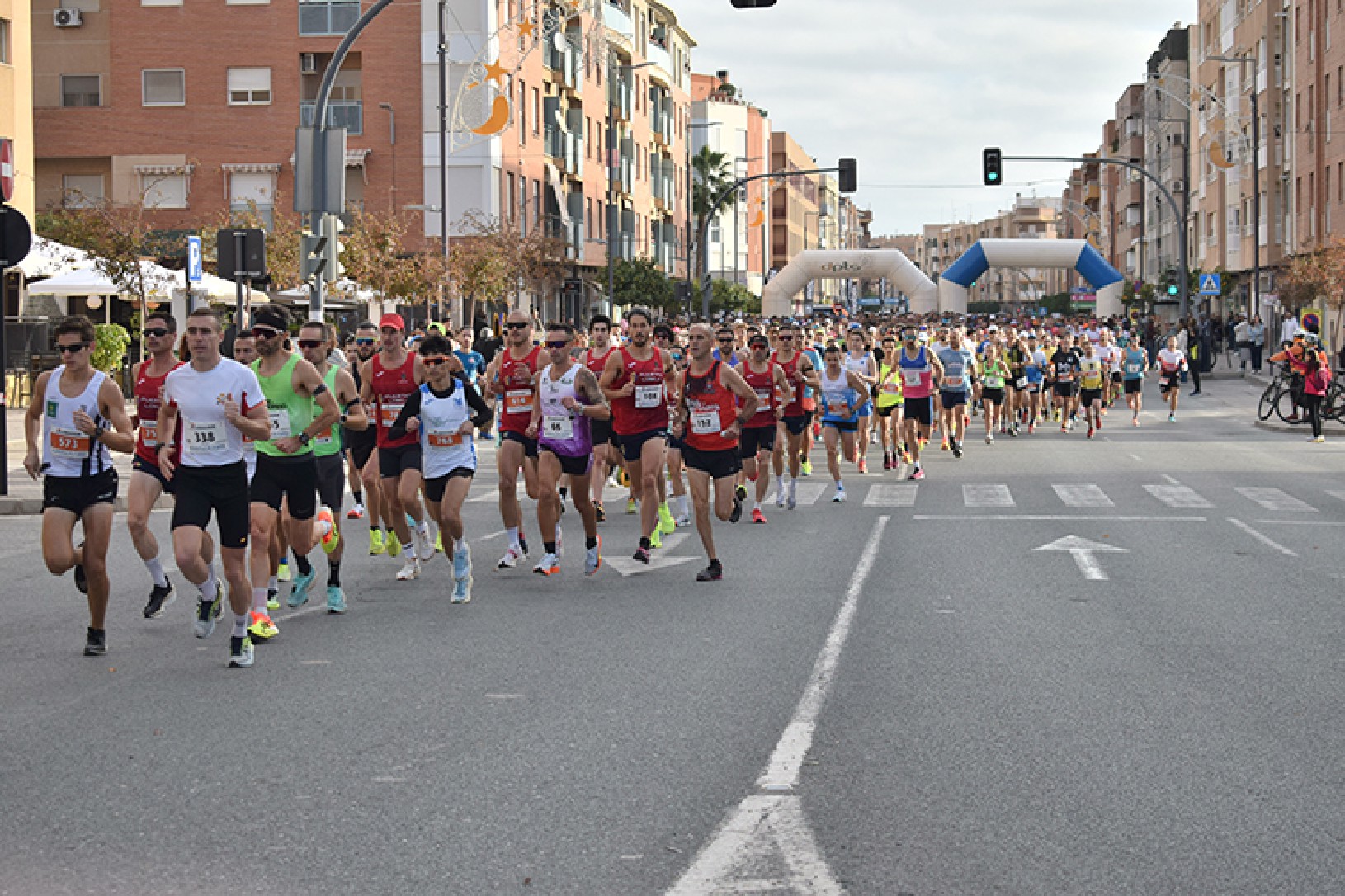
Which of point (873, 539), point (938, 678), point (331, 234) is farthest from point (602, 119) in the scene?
point (938, 678)

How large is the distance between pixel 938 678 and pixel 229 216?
42.6 meters

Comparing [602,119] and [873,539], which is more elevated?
Answer: [602,119]

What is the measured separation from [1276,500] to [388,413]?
10.9 m

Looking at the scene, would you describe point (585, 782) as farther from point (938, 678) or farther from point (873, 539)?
point (873, 539)

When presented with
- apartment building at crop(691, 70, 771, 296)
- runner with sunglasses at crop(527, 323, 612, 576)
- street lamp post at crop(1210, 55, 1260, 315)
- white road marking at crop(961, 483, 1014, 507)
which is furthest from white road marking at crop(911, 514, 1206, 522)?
apartment building at crop(691, 70, 771, 296)

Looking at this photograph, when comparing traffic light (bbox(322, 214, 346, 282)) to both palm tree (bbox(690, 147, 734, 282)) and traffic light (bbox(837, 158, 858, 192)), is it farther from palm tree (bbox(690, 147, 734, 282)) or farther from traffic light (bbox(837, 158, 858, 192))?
palm tree (bbox(690, 147, 734, 282))

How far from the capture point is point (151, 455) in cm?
1091

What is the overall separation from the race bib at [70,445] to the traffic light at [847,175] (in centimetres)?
3748

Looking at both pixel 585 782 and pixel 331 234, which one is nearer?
pixel 585 782

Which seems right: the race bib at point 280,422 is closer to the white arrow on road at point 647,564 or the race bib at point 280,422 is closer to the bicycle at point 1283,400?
the white arrow on road at point 647,564

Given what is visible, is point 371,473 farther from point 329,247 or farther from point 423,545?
point 329,247

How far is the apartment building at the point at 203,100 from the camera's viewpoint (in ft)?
174

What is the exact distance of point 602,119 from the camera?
2776 inches

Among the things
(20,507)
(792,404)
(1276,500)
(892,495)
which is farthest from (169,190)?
(1276,500)
